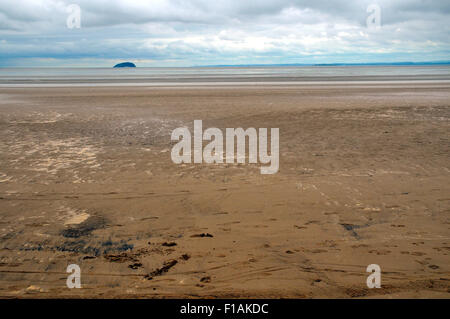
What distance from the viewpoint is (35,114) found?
17516 mm

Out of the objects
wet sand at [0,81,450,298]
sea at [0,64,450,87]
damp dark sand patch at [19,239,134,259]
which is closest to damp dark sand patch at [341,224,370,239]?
wet sand at [0,81,450,298]

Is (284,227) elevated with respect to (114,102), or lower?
lower

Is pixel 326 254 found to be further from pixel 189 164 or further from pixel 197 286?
pixel 189 164

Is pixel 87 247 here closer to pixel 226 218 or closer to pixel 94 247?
pixel 94 247

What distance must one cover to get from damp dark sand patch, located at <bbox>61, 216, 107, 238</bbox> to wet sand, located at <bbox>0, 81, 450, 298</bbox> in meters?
0.04

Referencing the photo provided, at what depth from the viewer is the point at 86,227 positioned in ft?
18.9

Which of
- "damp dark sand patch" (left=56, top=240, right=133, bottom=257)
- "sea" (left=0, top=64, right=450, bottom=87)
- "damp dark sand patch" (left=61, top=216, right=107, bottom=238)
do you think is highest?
"sea" (left=0, top=64, right=450, bottom=87)

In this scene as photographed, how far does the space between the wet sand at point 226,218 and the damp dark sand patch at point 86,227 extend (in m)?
0.04

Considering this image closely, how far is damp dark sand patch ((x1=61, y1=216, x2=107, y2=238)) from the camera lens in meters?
5.52

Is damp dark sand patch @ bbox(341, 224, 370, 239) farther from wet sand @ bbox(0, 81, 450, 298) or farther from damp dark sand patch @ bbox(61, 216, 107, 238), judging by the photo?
damp dark sand patch @ bbox(61, 216, 107, 238)

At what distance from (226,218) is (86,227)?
2.30 metres

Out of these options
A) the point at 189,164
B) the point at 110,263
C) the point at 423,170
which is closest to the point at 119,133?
the point at 189,164
